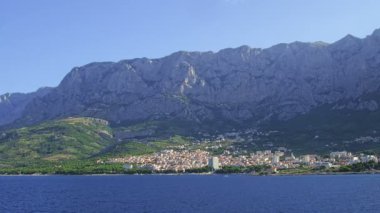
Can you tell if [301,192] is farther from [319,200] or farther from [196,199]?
[196,199]

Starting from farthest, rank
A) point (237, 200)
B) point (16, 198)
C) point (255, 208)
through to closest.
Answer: point (16, 198)
point (237, 200)
point (255, 208)

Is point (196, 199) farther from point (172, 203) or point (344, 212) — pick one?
point (344, 212)

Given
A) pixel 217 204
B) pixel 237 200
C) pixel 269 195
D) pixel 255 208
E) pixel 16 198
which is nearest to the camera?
pixel 255 208

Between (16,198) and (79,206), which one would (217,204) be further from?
(16,198)

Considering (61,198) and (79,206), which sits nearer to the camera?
(79,206)

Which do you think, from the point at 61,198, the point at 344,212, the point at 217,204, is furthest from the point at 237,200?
the point at 61,198

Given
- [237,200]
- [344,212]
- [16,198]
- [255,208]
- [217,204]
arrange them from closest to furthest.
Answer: [344,212], [255,208], [217,204], [237,200], [16,198]

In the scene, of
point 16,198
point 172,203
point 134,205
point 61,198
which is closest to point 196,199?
point 172,203

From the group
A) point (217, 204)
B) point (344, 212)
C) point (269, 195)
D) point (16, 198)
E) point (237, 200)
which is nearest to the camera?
point (344, 212)

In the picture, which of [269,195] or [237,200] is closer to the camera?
[237,200]
